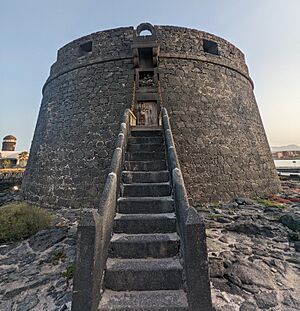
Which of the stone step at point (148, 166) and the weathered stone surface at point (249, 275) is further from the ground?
the stone step at point (148, 166)

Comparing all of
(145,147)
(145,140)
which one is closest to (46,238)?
(145,147)

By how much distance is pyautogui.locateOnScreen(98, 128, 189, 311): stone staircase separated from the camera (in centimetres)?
218

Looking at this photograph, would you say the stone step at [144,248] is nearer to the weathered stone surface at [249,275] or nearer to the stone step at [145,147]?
the weathered stone surface at [249,275]

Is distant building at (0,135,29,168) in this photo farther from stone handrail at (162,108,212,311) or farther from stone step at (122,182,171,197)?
stone handrail at (162,108,212,311)

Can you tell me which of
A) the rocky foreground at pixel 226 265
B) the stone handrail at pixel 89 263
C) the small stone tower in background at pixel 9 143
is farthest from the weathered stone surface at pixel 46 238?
the small stone tower in background at pixel 9 143

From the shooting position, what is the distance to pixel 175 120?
736 cm

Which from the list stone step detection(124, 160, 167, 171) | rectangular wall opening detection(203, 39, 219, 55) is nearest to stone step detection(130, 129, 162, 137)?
stone step detection(124, 160, 167, 171)

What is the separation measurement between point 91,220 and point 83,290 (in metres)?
0.71

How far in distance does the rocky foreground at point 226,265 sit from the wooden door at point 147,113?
4281mm

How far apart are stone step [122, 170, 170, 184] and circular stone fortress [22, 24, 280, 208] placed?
9.96 ft

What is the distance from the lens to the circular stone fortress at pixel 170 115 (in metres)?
7.07

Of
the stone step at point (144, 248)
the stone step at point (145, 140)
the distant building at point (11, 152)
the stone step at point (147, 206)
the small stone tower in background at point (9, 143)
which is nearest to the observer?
the stone step at point (144, 248)

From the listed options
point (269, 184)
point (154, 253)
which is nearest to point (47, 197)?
point (154, 253)

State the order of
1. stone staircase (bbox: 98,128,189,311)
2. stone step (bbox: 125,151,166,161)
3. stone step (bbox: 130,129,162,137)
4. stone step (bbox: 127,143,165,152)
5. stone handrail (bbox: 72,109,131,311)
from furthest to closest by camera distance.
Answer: stone step (bbox: 130,129,162,137) → stone step (bbox: 127,143,165,152) → stone step (bbox: 125,151,166,161) → stone staircase (bbox: 98,128,189,311) → stone handrail (bbox: 72,109,131,311)
